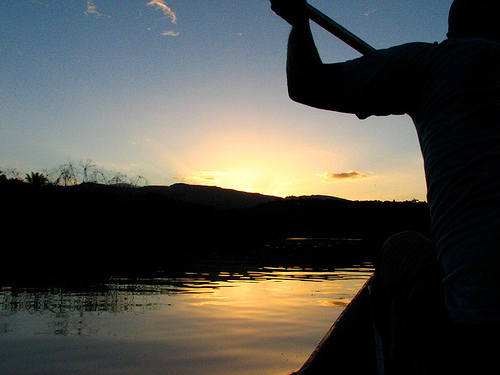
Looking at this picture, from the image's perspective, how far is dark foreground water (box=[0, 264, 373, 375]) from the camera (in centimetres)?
304

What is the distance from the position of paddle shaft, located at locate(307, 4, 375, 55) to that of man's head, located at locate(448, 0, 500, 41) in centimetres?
65

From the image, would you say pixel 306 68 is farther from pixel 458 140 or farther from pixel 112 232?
pixel 112 232

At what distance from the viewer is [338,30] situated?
1770 millimetres

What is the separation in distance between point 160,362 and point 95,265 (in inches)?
283

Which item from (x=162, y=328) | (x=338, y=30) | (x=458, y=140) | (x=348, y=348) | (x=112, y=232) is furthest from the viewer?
(x=112, y=232)

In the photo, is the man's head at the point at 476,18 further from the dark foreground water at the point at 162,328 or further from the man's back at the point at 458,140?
the dark foreground water at the point at 162,328

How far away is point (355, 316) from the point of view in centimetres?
292

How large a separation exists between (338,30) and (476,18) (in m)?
0.76

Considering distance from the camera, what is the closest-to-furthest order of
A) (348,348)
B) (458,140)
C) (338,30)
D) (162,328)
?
(458,140) → (338,30) → (348,348) → (162,328)

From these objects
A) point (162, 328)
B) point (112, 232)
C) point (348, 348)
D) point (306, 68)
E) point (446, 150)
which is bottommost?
point (162, 328)

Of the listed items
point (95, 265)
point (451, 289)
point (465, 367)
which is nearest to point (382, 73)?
point (451, 289)

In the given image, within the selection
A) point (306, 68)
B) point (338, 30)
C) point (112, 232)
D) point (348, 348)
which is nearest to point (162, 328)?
point (348, 348)

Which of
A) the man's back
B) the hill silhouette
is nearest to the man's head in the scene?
the man's back

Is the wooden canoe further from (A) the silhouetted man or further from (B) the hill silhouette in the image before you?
(B) the hill silhouette
